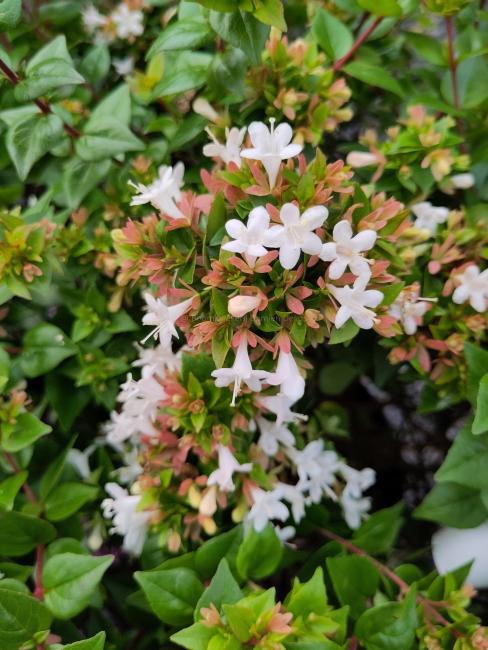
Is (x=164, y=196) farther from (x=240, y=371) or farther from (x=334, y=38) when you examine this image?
(x=334, y=38)

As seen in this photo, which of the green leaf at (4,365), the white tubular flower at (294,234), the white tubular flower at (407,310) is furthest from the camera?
the green leaf at (4,365)

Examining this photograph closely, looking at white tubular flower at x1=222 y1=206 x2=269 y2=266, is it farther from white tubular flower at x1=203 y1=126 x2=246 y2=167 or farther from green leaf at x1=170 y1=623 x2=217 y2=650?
green leaf at x1=170 y1=623 x2=217 y2=650

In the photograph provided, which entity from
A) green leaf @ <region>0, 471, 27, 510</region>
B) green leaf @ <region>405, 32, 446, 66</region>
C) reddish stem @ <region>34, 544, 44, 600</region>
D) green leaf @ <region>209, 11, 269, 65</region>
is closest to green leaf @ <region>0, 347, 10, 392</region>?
green leaf @ <region>0, 471, 27, 510</region>

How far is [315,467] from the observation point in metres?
→ 1.12

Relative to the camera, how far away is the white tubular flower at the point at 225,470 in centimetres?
98

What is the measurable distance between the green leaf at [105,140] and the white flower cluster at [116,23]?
299 mm

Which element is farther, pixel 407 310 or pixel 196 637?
pixel 407 310

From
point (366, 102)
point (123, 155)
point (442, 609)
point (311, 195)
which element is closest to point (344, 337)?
point (311, 195)

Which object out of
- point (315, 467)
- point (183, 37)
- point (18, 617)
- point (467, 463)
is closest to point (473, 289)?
point (467, 463)

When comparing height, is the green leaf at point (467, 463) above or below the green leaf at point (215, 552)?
above

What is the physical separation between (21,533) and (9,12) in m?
0.77

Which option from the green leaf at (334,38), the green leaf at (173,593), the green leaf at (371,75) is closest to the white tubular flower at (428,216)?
the green leaf at (371,75)

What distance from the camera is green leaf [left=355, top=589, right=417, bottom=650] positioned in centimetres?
91

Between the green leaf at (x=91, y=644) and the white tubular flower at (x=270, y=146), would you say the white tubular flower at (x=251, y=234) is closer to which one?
the white tubular flower at (x=270, y=146)
